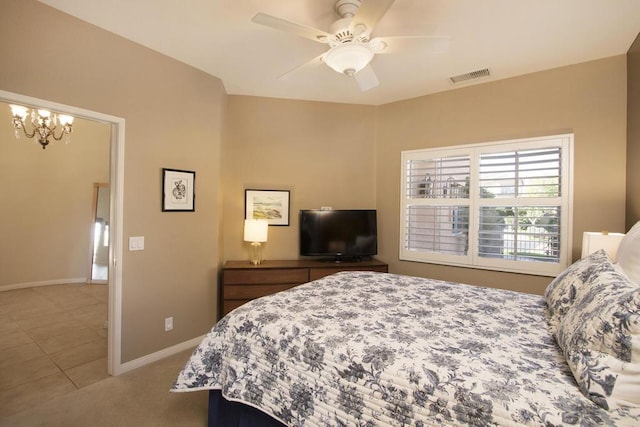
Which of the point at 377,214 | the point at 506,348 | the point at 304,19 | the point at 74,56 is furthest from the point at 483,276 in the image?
the point at 74,56

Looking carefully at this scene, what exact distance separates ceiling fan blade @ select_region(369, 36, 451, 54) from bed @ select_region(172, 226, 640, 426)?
156 centimetres

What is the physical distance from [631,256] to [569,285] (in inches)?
12.8

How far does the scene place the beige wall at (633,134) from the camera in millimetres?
2400

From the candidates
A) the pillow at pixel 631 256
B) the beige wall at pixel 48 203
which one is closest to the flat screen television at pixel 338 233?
the pillow at pixel 631 256

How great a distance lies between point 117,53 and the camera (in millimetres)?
2463

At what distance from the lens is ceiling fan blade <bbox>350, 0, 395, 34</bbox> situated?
1560 mm

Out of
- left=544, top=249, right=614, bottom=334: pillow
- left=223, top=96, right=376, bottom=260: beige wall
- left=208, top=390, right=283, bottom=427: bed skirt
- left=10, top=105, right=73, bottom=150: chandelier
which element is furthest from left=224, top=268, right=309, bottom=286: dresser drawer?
left=10, top=105, right=73, bottom=150: chandelier

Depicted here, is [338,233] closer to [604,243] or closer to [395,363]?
[604,243]

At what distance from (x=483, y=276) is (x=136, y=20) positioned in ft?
12.9

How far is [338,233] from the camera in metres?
3.72

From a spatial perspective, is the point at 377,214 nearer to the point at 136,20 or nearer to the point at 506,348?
the point at 506,348

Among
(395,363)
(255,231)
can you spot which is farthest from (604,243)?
(255,231)

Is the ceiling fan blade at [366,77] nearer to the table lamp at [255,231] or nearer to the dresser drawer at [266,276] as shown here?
the table lamp at [255,231]

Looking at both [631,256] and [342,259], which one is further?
[342,259]
